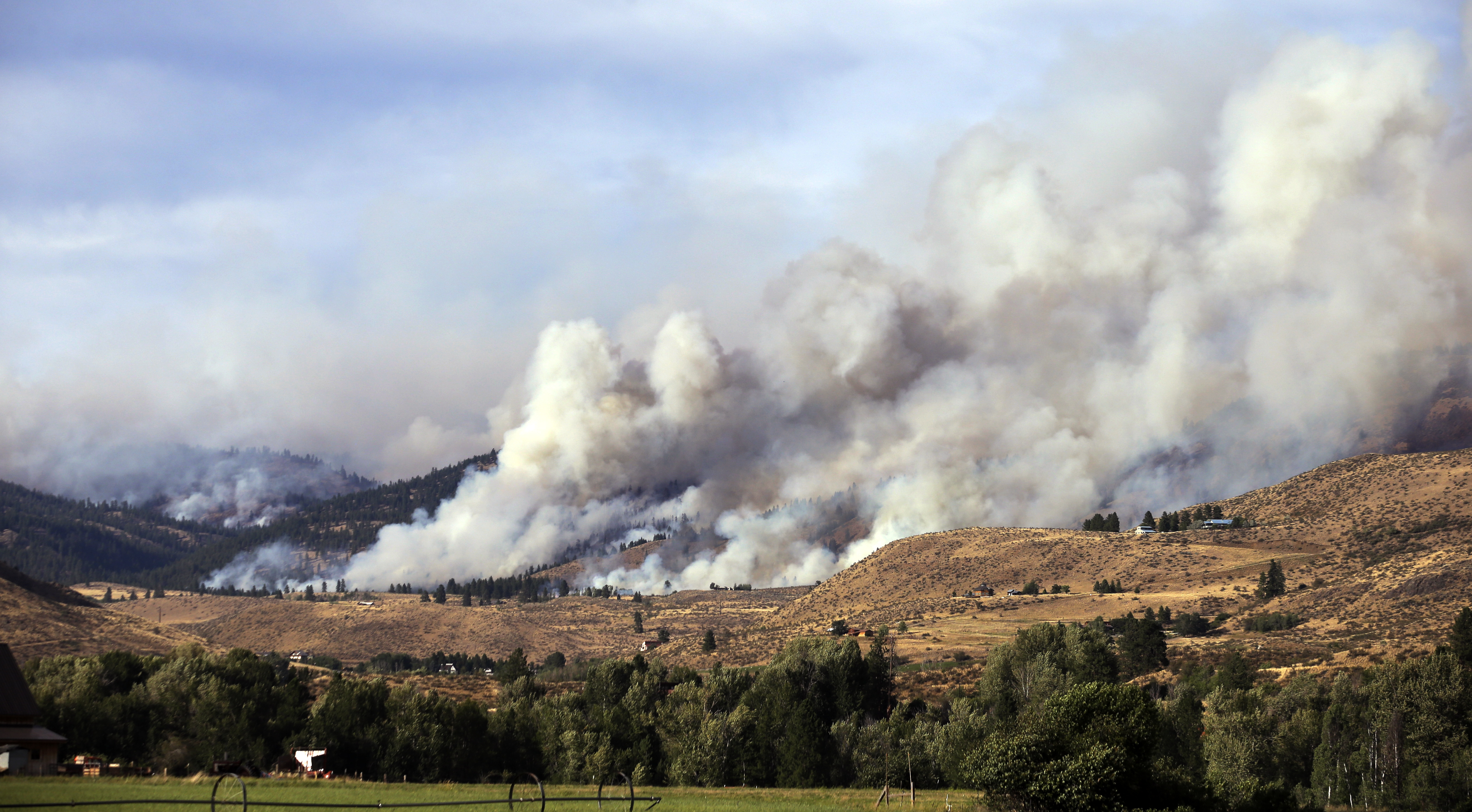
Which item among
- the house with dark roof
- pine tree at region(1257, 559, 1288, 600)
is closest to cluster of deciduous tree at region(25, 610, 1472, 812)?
the house with dark roof

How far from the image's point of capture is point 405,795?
57.7 meters

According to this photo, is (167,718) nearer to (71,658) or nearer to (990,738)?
(71,658)

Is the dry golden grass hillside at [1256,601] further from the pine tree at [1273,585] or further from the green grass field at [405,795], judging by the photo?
the green grass field at [405,795]

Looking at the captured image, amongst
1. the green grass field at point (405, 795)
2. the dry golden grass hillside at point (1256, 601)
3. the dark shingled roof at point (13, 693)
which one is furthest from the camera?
the dry golden grass hillside at point (1256, 601)

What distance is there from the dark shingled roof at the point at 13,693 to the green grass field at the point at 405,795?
783 centimetres

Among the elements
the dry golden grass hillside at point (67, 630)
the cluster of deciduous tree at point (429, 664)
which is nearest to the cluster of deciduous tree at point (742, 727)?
the dry golden grass hillside at point (67, 630)

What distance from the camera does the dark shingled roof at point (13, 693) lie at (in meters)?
61.3

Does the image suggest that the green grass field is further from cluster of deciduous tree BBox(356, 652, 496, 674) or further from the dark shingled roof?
cluster of deciduous tree BBox(356, 652, 496, 674)

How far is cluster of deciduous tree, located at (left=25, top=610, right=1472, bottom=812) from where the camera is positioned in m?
78.4

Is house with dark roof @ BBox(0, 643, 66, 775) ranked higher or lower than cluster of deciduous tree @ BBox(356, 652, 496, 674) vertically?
lower

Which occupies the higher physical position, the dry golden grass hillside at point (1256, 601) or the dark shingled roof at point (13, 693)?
the dry golden grass hillside at point (1256, 601)

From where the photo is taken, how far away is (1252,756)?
79.2 metres

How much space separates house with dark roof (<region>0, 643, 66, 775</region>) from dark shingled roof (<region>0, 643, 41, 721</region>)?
2 centimetres

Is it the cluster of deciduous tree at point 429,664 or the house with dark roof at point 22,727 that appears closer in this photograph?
the house with dark roof at point 22,727
